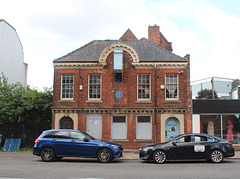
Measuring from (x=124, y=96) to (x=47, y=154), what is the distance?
7.94m

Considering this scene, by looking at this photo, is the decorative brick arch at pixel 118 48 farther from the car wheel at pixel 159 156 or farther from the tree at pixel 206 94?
the tree at pixel 206 94

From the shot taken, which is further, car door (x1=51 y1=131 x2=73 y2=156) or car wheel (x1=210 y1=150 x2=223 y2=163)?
car door (x1=51 y1=131 x2=73 y2=156)

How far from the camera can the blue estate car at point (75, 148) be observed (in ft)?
42.1

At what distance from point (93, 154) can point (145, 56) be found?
32.3 ft

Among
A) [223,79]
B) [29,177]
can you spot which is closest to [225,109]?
[29,177]

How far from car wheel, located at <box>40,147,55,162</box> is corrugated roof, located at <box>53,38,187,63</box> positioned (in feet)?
27.5

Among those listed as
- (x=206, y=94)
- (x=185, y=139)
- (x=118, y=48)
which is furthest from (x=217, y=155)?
(x=206, y=94)

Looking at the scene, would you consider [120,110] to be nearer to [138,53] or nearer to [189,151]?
[138,53]

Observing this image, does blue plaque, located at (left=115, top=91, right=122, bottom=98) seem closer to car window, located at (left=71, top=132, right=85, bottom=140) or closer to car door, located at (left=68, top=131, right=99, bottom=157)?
car window, located at (left=71, top=132, right=85, bottom=140)

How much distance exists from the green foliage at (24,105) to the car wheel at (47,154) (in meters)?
6.92

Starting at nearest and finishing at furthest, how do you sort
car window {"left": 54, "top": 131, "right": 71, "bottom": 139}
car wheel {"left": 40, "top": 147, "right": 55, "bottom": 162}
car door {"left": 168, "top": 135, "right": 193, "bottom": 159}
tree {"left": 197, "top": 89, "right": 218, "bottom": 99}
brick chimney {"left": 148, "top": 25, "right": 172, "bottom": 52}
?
car door {"left": 168, "top": 135, "right": 193, "bottom": 159} < car wheel {"left": 40, "top": 147, "right": 55, "bottom": 162} < car window {"left": 54, "top": 131, "right": 71, "bottom": 139} < brick chimney {"left": 148, "top": 25, "right": 172, "bottom": 52} < tree {"left": 197, "top": 89, "right": 218, "bottom": 99}

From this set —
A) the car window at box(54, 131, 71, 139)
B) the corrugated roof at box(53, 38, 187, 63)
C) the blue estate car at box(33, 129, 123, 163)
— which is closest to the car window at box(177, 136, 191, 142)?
the blue estate car at box(33, 129, 123, 163)

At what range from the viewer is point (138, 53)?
20.5 meters

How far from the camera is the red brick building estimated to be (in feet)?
62.8
